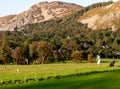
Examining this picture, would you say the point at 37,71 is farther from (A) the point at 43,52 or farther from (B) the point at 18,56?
(A) the point at 43,52

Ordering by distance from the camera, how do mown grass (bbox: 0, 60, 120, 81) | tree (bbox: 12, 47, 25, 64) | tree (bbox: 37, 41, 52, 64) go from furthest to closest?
tree (bbox: 37, 41, 52, 64)
tree (bbox: 12, 47, 25, 64)
mown grass (bbox: 0, 60, 120, 81)

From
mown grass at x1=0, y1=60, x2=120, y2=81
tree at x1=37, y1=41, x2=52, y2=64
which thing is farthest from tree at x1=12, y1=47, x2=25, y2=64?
mown grass at x1=0, y1=60, x2=120, y2=81

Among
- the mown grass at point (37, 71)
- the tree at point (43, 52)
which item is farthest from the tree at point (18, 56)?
the mown grass at point (37, 71)

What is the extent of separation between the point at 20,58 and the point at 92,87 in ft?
436

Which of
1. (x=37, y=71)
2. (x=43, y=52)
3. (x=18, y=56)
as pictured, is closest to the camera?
(x=37, y=71)

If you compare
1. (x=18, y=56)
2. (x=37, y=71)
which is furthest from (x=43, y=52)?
(x=37, y=71)

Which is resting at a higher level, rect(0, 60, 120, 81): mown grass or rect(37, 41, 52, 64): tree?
rect(37, 41, 52, 64): tree

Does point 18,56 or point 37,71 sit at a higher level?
point 18,56

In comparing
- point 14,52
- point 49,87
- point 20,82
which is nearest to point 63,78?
point 20,82

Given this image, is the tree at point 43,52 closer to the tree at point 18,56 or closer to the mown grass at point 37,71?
the tree at point 18,56

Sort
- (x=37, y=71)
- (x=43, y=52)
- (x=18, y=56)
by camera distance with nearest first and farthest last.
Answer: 1. (x=37, y=71)
2. (x=18, y=56)
3. (x=43, y=52)

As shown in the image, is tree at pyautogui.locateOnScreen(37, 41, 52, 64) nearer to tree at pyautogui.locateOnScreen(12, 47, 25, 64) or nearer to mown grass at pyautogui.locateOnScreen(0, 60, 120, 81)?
tree at pyautogui.locateOnScreen(12, 47, 25, 64)

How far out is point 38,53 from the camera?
19912cm

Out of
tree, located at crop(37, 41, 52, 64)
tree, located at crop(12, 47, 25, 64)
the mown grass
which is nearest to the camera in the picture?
the mown grass
